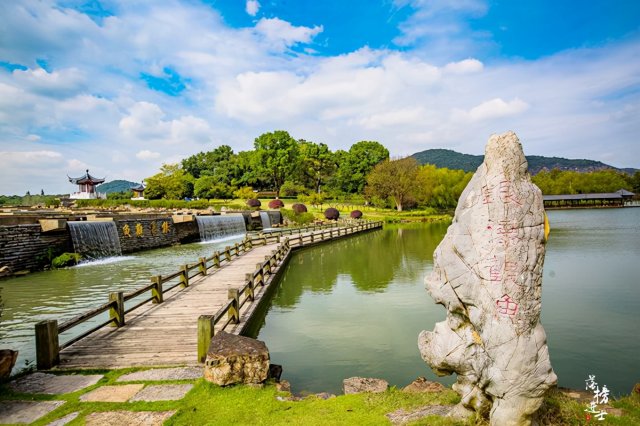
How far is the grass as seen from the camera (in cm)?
518

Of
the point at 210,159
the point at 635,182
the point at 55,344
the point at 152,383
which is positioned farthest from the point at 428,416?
the point at 635,182

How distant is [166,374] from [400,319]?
7.81 m

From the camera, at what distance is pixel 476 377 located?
14.9ft

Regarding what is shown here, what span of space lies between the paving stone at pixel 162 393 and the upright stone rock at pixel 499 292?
4158 mm

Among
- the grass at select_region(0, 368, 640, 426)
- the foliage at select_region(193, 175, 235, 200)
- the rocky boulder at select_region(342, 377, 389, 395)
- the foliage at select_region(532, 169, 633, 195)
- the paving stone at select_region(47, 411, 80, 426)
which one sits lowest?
the rocky boulder at select_region(342, 377, 389, 395)

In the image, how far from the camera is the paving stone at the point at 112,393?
6082 mm

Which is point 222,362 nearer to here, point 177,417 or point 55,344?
point 177,417

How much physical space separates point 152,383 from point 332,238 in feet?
94.0

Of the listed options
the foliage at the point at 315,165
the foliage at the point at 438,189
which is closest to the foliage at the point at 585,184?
the foliage at the point at 438,189

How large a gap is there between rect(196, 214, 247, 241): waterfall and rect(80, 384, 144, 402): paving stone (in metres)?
30.0

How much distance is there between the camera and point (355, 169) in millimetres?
83750

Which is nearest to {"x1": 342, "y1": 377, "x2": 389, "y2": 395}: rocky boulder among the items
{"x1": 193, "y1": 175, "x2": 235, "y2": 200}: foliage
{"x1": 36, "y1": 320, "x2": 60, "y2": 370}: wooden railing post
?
{"x1": 36, "y1": 320, "x2": 60, "y2": 370}: wooden railing post

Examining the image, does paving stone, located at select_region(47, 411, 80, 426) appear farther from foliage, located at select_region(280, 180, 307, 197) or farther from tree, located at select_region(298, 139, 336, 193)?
tree, located at select_region(298, 139, 336, 193)

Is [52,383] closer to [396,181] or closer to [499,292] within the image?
[499,292]
